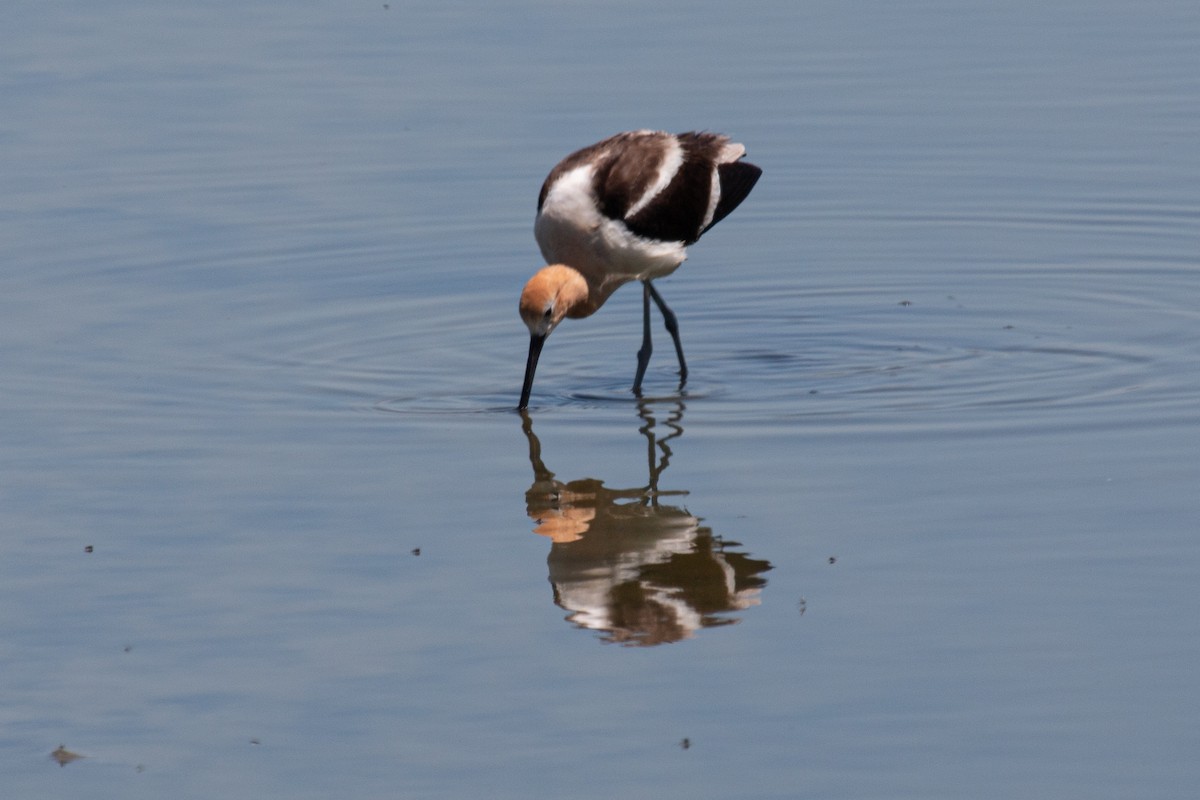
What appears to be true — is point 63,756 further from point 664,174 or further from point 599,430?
point 664,174

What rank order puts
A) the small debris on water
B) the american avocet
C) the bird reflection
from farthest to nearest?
the american avocet, the bird reflection, the small debris on water

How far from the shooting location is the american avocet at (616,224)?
9102 mm

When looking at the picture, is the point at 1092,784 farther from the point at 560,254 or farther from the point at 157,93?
the point at 157,93

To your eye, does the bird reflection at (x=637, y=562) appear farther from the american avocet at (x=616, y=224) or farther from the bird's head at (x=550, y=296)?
the american avocet at (x=616, y=224)

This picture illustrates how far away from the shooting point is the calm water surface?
17.7 feet

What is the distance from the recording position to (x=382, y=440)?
8258 millimetres

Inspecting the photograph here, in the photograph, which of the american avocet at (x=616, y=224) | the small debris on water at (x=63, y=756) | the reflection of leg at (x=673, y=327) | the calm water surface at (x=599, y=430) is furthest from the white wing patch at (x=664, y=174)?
the small debris on water at (x=63, y=756)

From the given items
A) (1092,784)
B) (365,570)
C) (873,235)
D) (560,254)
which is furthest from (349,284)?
(1092,784)

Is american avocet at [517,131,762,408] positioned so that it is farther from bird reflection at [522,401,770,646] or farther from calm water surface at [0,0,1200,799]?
bird reflection at [522,401,770,646]

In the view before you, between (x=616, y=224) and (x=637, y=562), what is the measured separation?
2.80 meters

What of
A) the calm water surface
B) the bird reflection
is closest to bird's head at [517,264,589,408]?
the calm water surface

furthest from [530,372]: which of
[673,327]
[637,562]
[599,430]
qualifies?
[637,562]

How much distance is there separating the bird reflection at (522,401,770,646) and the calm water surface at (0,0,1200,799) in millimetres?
23

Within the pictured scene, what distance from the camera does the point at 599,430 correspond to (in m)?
8.48
